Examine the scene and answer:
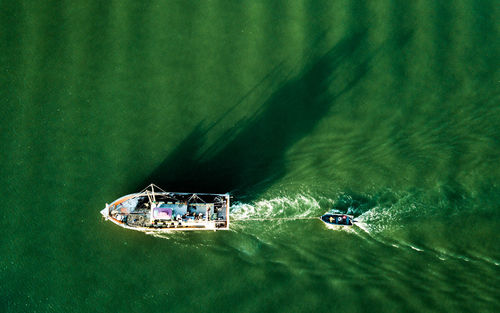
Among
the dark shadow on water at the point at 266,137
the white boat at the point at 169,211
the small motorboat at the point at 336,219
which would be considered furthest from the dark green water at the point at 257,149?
the white boat at the point at 169,211

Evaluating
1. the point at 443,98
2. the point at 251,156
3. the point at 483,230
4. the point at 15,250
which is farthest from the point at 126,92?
the point at 483,230

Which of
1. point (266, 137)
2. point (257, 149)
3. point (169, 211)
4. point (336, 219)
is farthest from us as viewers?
point (266, 137)

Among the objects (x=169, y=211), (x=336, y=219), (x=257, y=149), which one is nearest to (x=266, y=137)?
(x=257, y=149)

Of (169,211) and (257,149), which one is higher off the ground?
(257,149)

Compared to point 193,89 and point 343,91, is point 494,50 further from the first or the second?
point 193,89

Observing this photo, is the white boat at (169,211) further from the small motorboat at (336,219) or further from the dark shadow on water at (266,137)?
the small motorboat at (336,219)

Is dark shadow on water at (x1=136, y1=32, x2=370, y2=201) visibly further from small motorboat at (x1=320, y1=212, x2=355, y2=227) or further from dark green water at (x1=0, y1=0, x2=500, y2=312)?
small motorboat at (x1=320, y1=212, x2=355, y2=227)

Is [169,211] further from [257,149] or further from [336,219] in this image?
[336,219]

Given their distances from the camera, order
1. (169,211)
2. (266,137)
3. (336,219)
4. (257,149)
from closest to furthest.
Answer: (169,211)
(336,219)
(257,149)
(266,137)
